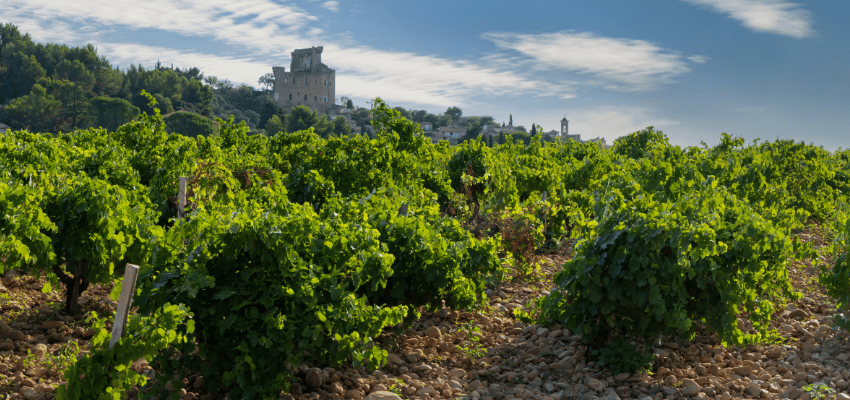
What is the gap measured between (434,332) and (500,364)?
2.28ft

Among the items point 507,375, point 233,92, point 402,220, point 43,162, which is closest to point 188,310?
point 402,220

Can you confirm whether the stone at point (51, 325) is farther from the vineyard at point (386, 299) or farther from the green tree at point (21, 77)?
the green tree at point (21, 77)

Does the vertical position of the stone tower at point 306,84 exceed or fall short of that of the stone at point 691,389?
it exceeds it

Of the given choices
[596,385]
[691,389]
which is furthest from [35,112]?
[691,389]

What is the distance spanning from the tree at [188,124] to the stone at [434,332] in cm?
6844

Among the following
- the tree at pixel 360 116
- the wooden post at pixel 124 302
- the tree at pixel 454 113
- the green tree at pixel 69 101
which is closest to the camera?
the wooden post at pixel 124 302

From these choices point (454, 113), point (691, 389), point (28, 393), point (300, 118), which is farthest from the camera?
point (454, 113)

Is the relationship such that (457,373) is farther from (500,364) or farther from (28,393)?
(28,393)

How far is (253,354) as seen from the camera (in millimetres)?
3457

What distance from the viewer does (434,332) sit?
16.7 feet

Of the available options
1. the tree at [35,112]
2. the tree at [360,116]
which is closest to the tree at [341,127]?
the tree at [360,116]

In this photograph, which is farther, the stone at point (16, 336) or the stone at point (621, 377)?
the stone at point (16, 336)

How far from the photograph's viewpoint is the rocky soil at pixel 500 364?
4.02m

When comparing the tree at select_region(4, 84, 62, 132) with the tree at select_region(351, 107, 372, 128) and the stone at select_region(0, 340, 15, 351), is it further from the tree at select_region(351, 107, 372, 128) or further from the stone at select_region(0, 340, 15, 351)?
the stone at select_region(0, 340, 15, 351)
